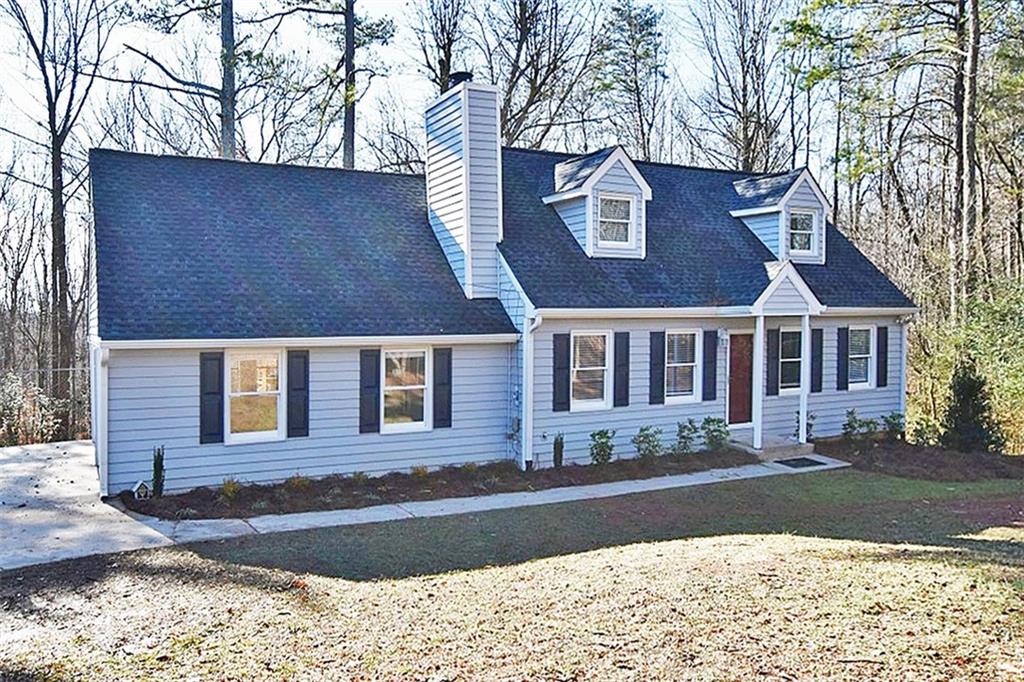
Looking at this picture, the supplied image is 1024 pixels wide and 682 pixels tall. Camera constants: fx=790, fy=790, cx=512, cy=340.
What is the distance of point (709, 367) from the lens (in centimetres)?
1505

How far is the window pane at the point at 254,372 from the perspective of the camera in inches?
451

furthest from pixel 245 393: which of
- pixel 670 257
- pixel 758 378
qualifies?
pixel 758 378

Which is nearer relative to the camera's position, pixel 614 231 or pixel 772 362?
pixel 614 231

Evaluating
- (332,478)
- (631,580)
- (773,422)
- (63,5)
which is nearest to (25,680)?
(631,580)

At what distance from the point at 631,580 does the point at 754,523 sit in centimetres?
399

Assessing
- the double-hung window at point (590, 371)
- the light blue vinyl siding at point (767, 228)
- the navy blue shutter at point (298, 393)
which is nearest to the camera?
the navy blue shutter at point (298, 393)

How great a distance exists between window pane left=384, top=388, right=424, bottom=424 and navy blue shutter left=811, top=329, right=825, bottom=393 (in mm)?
8471

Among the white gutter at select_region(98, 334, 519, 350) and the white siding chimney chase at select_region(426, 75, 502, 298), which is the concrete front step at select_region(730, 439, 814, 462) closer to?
the white gutter at select_region(98, 334, 519, 350)

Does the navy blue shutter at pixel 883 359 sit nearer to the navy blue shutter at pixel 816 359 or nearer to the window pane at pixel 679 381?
the navy blue shutter at pixel 816 359

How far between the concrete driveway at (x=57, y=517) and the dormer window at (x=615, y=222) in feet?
30.8

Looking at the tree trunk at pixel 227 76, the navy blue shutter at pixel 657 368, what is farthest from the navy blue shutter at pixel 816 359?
the tree trunk at pixel 227 76

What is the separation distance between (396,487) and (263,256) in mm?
4391

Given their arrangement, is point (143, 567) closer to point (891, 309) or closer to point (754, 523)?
point (754, 523)

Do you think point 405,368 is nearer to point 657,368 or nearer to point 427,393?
point 427,393
